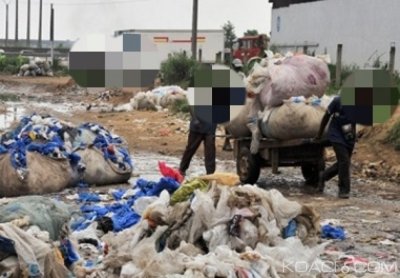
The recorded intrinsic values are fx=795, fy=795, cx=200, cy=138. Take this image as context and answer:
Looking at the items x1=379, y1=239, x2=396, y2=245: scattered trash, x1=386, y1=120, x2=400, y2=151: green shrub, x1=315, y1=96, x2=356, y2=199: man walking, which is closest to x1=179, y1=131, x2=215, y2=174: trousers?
x1=315, y1=96, x2=356, y2=199: man walking

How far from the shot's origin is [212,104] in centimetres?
959

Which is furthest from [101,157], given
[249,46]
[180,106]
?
[249,46]

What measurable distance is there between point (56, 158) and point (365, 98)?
3.97 m

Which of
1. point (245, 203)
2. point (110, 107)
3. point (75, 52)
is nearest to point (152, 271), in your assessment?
point (245, 203)

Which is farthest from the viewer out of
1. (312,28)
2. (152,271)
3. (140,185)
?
(312,28)

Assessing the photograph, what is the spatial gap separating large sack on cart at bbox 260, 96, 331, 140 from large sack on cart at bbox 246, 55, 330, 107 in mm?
178

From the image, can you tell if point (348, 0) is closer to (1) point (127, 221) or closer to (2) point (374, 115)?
(2) point (374, 115)

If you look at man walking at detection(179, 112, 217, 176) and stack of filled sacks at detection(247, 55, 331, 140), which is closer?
stack of filled sacks at detection(247, 55, 331, 140)

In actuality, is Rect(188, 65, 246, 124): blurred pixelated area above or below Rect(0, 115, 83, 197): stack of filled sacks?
above

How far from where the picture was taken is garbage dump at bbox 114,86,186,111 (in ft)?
83.6

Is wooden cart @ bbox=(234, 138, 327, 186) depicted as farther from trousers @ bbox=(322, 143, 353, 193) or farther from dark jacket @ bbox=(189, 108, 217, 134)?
dark jacket @ bbox=(189, 108, 217, 134)

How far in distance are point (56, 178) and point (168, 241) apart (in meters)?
4.19

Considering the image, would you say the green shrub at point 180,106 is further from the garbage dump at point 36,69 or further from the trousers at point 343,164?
the garbage dump at point 36,69

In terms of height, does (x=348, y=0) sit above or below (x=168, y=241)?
above
